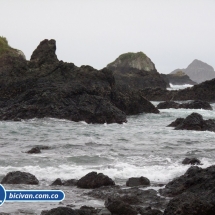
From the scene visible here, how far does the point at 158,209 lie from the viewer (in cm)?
985

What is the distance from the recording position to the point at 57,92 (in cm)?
3434

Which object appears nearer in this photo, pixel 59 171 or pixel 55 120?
pixel 59 171

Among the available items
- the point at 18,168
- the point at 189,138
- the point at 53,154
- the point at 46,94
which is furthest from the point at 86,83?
the point at 18,168

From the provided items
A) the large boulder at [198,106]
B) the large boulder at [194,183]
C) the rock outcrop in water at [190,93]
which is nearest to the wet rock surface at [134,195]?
the large boulder at [194,183]

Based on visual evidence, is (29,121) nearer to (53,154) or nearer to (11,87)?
(11,87)

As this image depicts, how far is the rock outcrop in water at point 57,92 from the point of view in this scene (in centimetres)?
3291

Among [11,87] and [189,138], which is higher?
[11,87]

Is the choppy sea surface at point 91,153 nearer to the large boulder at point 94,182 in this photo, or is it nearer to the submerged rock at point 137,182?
the large boulder at point 94,182

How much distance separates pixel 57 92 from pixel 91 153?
16836 millimetres

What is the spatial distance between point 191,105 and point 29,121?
80.2 feet

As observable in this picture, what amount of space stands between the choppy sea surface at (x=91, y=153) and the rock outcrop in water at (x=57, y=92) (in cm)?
306

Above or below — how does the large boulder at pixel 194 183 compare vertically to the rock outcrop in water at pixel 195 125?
below

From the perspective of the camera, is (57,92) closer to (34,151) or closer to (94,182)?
(34,151)

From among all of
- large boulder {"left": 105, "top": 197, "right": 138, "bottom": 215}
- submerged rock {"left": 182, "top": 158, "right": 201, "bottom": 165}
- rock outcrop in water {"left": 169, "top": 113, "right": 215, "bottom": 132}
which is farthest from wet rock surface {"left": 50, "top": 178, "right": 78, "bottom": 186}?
rock outcrop in water {"left": 169, "top": 113, "right": 215, "bottom": 132}
